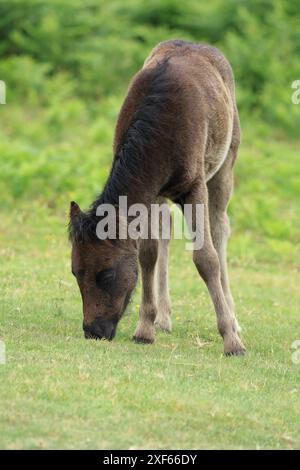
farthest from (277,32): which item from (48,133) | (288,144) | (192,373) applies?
(192,373)

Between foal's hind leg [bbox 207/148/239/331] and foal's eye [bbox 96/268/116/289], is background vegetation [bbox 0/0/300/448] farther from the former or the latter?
foal's hind leg [bbox 207/148/239/331]

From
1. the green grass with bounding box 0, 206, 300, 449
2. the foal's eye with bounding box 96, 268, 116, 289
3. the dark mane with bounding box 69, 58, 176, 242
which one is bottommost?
the green grass with bounding box 0, 206, 300, 449

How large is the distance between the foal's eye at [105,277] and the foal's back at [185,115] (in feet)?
3.28

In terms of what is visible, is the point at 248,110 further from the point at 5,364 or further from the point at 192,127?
the point at 5,364

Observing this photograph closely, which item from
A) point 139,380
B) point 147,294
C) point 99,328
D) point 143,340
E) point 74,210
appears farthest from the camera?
point 147,294

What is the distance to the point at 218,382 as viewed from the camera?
309 inches

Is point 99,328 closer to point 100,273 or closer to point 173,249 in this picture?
point 100,273

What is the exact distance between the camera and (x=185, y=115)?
8906 millimetres

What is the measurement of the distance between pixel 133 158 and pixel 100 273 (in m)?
1.02

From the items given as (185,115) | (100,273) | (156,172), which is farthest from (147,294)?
(185,115)

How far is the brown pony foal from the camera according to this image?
838cm

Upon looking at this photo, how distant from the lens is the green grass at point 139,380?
6496mm

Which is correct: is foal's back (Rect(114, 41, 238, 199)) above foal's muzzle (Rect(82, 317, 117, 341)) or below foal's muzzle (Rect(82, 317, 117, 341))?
above

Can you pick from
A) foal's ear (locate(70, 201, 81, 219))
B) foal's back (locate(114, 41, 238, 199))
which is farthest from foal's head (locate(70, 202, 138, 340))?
foal's back (locate(114, 41, 238, 199))
